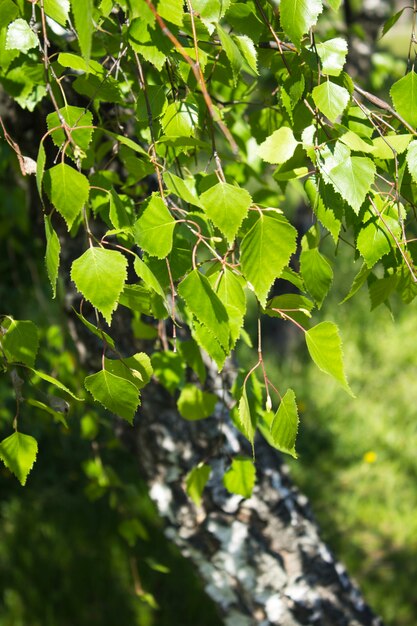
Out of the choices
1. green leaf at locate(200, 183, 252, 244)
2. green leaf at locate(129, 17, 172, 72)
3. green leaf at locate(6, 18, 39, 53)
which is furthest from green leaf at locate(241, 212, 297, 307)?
green leaf at locate(6, 18, 39, 53)

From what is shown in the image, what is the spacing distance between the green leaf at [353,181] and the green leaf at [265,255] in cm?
8

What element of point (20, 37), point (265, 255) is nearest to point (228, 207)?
point (265, 255)

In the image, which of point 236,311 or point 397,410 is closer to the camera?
point 236,311

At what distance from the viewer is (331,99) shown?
956mm

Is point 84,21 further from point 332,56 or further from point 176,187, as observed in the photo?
point 332,56

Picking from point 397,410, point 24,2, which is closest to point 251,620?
point 24,2

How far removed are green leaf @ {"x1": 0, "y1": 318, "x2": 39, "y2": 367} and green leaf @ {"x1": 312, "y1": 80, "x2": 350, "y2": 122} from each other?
496mm

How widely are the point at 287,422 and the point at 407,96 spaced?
0.47 m

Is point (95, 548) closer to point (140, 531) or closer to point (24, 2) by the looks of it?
point (140, 531)

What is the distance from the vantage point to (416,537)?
3.33 meters

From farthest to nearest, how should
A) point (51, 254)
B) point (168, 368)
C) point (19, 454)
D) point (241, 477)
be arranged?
point (168, 368)
point (241, 477)
point (19, 454)
point (51, 254)

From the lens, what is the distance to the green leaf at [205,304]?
0.88 metres

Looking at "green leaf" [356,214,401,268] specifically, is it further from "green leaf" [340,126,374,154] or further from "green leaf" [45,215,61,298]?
"green leaf" [45,215,61,298]

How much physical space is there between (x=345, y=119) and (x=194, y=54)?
9.3 inches
